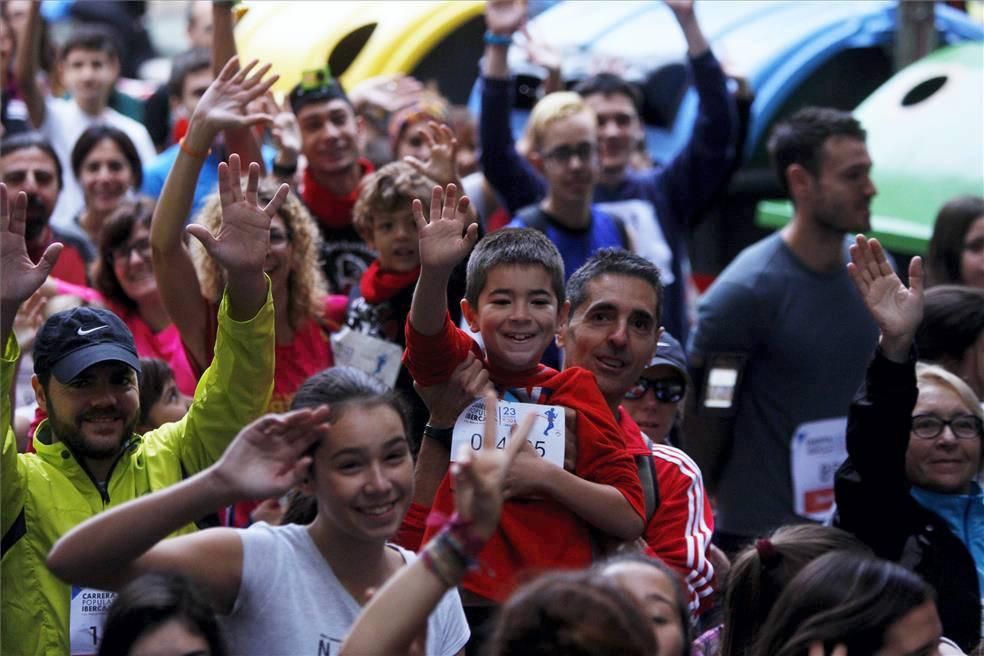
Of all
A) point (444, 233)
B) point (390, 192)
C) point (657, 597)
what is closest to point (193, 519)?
point (657, 597)


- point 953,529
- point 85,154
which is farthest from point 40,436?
point 85,154

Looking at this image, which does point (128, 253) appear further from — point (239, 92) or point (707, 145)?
point (707, 145)

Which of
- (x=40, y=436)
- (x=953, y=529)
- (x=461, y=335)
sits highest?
(x=461, y=335)

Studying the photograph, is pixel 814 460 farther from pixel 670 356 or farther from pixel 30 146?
pixel 30 146

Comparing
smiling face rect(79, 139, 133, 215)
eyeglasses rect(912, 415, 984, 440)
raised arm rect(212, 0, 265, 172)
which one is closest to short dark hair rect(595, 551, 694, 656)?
eyeglasses rect(912, 415, 984, 440)

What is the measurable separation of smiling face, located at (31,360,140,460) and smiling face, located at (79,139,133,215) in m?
3.13

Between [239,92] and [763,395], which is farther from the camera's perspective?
[763,395]

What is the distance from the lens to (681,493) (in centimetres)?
402

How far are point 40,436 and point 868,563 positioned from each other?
185 centimetres

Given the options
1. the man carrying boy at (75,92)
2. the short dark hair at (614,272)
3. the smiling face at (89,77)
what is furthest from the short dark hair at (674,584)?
the smiling face at (89,77)

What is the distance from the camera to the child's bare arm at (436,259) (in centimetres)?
362

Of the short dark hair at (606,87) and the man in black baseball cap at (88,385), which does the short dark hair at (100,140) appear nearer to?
the short dark hair at (606,87)

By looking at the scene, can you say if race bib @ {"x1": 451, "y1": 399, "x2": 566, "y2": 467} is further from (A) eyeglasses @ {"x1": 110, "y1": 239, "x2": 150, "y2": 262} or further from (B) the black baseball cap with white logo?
(A) eyeglasses @ {"x1": 110, "y1": 239, "x2": 150, "y2": 262}

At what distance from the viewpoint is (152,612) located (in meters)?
2.91
